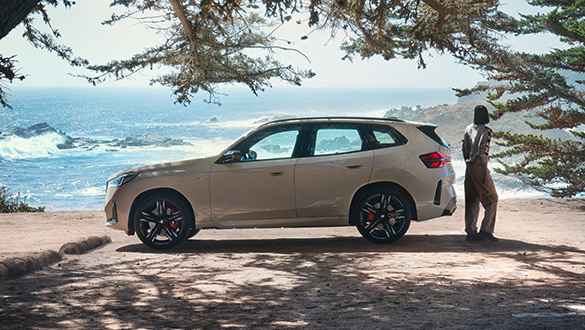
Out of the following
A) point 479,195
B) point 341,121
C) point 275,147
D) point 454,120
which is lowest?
point 479,195

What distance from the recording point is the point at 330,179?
9648mm

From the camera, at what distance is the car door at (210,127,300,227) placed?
966 centimetres

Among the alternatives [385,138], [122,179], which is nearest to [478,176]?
[385,138]

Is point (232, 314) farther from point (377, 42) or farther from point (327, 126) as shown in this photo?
point (377, 42)

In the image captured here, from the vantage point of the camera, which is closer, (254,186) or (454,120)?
(254,186)

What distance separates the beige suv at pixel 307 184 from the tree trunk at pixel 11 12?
3426 mm

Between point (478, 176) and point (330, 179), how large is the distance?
232 cm

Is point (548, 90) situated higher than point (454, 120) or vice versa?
point (454, 120)

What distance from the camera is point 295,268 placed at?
26.8ft

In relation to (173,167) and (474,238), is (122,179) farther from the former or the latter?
(474,238)

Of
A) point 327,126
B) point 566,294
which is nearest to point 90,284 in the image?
point 327,126

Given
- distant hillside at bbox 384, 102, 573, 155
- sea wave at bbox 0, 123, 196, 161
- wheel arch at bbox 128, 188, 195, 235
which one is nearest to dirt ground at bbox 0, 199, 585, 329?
wheel arch at bbox 128, 188, 195, 235

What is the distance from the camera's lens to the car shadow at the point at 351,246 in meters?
9.73

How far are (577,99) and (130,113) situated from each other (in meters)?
155
